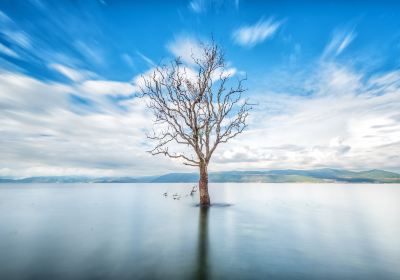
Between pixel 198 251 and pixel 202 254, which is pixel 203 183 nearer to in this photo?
pixel 198 251

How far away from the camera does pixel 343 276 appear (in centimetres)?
730

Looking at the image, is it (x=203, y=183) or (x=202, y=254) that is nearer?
(x=202, y=254)

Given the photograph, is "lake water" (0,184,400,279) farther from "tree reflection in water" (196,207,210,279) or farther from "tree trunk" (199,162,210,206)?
"tree trunk" (199,162,210,206)

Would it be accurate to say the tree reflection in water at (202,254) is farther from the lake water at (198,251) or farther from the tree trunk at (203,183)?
the tree trunk at (203,183)

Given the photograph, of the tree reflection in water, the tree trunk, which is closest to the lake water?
the tree reflection in water

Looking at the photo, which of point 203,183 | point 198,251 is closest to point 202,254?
point 198,251

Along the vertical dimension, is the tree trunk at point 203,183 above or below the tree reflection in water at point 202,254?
above

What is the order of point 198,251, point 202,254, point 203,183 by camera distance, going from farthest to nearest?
1. point 203,183
2. point 198,251
3. point 202,254

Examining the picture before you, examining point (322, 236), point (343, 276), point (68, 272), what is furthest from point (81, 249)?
point (322, 236)

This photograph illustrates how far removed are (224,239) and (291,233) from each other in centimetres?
415

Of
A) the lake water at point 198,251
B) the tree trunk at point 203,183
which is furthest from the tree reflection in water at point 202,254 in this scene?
the tree trunk at point 203,183

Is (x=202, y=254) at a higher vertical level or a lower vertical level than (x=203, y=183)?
lower

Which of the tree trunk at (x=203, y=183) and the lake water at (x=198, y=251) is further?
the tree trunk at (x=203, y=183)

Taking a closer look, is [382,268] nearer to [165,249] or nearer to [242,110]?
[165,249]
